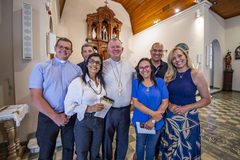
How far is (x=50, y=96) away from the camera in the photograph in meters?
1.21

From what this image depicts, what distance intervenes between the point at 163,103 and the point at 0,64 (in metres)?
2.67

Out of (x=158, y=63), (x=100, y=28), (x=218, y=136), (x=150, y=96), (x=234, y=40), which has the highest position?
(x=100, y=28)

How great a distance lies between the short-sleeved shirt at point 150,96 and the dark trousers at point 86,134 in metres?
0.50

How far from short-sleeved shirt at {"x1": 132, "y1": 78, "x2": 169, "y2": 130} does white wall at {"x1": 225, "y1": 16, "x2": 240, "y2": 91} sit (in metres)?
8.41

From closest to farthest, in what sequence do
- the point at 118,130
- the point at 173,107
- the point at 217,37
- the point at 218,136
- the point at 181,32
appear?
the point at 173,107, the point at 118,130, the point at 218,136, the point at 181,32, the point at 217,37

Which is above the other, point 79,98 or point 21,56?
point 21,56

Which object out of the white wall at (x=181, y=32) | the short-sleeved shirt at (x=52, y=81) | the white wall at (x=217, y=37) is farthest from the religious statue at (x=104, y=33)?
the short-sleeved shirt at (x=52, y=81)

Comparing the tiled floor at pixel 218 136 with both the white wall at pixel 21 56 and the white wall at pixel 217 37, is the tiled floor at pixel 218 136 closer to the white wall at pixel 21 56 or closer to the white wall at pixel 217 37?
the white wall at pixel 21 56

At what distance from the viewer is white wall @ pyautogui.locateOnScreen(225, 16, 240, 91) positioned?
6.37 meters

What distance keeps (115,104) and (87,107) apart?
417mm

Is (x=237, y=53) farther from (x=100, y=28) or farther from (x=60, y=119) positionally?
(x=60, y=119)

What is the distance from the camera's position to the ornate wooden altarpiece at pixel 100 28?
5980mm

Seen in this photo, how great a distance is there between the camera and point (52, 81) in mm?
1207

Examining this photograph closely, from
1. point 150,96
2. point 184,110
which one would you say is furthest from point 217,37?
point 150,96
